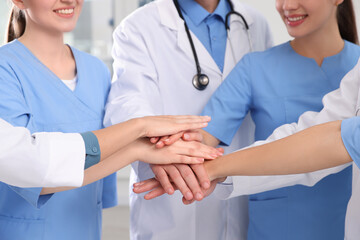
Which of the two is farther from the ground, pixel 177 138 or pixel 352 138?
pixel 352 138

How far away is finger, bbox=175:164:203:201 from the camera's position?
144 cm

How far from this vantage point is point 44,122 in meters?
1.35

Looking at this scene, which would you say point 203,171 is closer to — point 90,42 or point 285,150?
point 285,150

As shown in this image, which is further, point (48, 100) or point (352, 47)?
point (352, 47)

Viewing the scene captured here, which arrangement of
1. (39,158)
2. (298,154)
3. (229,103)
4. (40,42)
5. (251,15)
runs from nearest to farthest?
(39,158)
(298,154)
(40,42)
(229,103)
(251,15)

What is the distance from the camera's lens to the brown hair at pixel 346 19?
Result: 1.64 metres

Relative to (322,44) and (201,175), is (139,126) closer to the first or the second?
(201,175)

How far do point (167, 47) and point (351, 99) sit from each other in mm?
642

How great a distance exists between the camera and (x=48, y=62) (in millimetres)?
1453

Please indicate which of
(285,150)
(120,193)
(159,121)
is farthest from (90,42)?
(285,150)

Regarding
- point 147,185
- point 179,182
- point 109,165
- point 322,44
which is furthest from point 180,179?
point 322,44

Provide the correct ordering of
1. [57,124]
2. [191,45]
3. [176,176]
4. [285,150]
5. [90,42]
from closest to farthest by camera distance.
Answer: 1. [285,150]
2. [57,124]
3. [176,176]
4. [191,45]
5. [90,42]

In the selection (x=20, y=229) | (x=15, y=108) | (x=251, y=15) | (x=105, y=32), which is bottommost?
(x=105, y=32)

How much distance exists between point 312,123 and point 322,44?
0.30 meters
